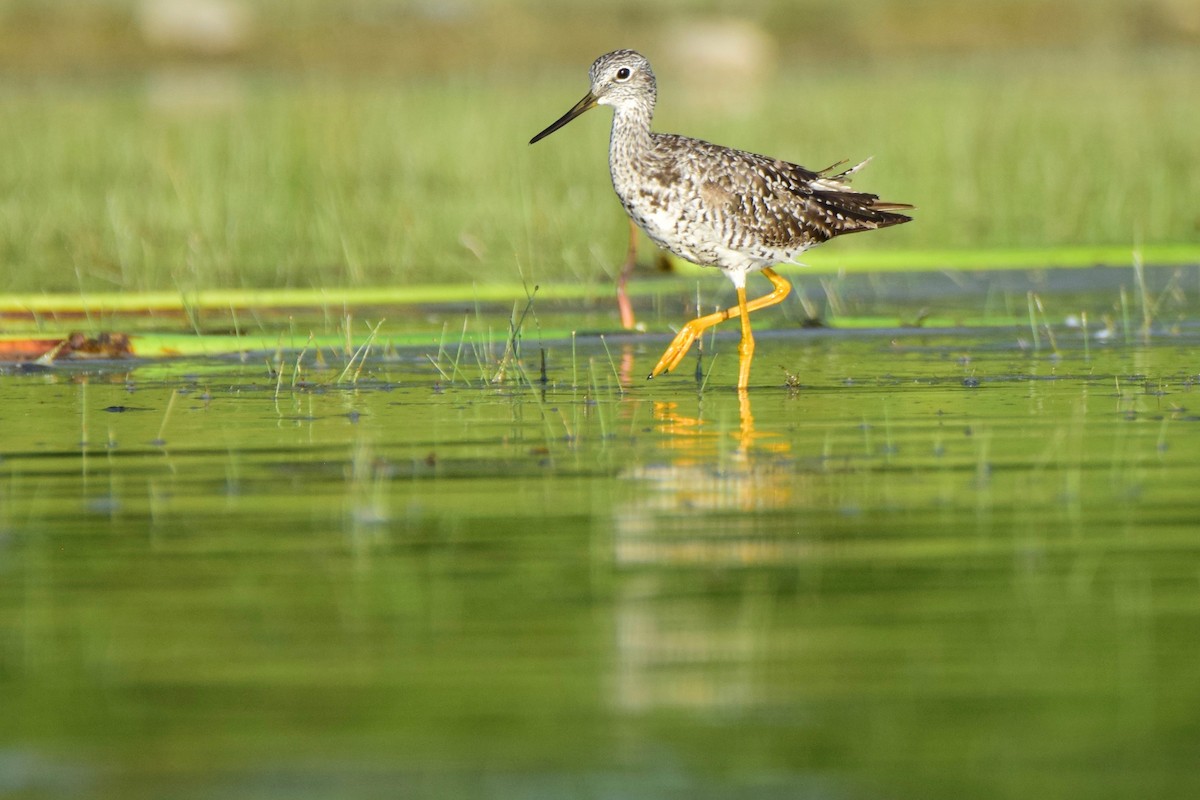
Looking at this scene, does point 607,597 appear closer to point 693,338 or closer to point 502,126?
point 693,338

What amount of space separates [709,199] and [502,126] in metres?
16.0

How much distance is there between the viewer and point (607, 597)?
16.1 ft

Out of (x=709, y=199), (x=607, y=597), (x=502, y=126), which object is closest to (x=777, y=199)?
(x=709, y=199)

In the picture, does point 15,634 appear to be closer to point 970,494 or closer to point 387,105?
point 970,494

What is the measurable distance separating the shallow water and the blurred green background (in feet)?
10.1

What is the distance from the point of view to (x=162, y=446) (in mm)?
7441

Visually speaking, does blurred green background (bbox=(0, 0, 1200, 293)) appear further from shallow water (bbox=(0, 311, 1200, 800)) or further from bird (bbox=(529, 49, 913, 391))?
shallow water (bbox=(0, 311, 1200, 800))

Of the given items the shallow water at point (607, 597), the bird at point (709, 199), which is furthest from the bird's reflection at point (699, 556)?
the bird at point (709, 199)

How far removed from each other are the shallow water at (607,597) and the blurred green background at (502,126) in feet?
10.1

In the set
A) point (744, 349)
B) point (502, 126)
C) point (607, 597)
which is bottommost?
point (607, 597)

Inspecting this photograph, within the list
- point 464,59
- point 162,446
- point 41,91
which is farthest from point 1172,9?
point 162,446

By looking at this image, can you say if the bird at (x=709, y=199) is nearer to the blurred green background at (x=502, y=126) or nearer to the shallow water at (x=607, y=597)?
the blurred green background at (x=502, y=126)

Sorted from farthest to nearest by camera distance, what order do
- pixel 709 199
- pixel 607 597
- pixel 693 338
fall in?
1. pixel 709 199
2. pixel 693 338
3. pixel 607 597

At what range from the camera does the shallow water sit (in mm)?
3742
